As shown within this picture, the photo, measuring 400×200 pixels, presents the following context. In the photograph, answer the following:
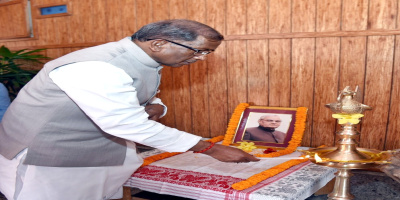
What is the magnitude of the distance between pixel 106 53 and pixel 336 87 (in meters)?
2.14

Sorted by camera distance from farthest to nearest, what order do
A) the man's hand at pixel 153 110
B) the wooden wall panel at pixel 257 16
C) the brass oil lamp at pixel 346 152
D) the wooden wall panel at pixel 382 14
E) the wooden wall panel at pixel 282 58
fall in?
the wooden wall panel at pixel 257 16, the wooden wall panel at pixel 282 58, the wooden wall panel at pixel 382 14, the man's hand at pixel 153 110, the brass oil lamp at pixel 346 152

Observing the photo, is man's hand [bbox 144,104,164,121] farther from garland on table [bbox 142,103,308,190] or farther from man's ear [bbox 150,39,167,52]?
man's ear [bbox 150,39,167,52]

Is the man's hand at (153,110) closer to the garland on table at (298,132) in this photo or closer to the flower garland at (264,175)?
the flower garland at (264,175)

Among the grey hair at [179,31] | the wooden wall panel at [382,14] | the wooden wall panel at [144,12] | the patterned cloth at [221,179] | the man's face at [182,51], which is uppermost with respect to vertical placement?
the wooden wall panel at [144,12]

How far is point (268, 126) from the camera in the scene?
10.6 feet

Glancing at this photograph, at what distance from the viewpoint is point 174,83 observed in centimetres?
387

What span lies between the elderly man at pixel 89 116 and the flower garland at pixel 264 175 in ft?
0.94

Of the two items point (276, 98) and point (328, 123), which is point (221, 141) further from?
point (328, 123)

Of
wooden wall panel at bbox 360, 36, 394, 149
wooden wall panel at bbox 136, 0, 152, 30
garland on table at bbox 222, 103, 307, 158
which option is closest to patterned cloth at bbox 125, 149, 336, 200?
garland on table at bbox 222, 103, 307, 158

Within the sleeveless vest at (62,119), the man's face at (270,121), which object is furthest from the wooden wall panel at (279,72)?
the sleeveless vest at (62,119)

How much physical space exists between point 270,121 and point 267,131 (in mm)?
96

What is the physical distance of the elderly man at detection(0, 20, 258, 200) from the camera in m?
1.55

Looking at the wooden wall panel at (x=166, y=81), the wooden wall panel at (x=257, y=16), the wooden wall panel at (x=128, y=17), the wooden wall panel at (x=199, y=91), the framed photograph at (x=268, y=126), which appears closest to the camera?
the framed photograph at (x=268, y=126)

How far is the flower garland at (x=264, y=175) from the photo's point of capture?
81.9 inches
